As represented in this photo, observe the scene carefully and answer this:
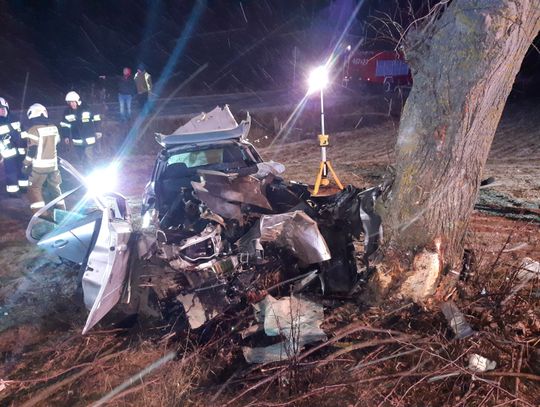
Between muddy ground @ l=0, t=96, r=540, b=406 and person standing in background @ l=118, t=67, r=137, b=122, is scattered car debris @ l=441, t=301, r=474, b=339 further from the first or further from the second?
person standing in background @ l=118, t=67, r=137, b=122

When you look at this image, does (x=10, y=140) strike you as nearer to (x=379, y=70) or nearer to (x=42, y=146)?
(x=42, y=146)

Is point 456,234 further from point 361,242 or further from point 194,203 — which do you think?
point 194,203

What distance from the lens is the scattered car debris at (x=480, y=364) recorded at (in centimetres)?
292

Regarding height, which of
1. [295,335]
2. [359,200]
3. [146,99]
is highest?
[146,99]

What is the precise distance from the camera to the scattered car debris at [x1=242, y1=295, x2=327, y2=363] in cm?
322

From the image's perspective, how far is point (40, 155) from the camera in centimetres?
651

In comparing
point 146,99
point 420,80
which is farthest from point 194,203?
point 146,99

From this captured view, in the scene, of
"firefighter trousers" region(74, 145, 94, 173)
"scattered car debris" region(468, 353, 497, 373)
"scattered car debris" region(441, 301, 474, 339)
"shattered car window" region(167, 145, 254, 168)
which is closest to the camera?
"scattered car debris" region(468, 353, 497, 373)

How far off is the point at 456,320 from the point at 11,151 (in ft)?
23.6

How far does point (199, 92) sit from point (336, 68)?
663cm

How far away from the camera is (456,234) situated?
3.54 meters

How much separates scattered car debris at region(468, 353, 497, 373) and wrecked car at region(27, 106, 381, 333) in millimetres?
1146

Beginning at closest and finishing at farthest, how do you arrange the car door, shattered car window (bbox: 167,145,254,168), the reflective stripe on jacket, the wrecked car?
1. the car door
2. the wrecked car
3. shattered car window (bbox: 167,145,254,168)
4. the reflective stripe on jacket

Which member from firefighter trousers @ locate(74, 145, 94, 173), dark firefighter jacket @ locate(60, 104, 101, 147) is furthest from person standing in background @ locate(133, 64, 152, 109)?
dark firefighter jacket @ locate(60, 104, 101, 147)
